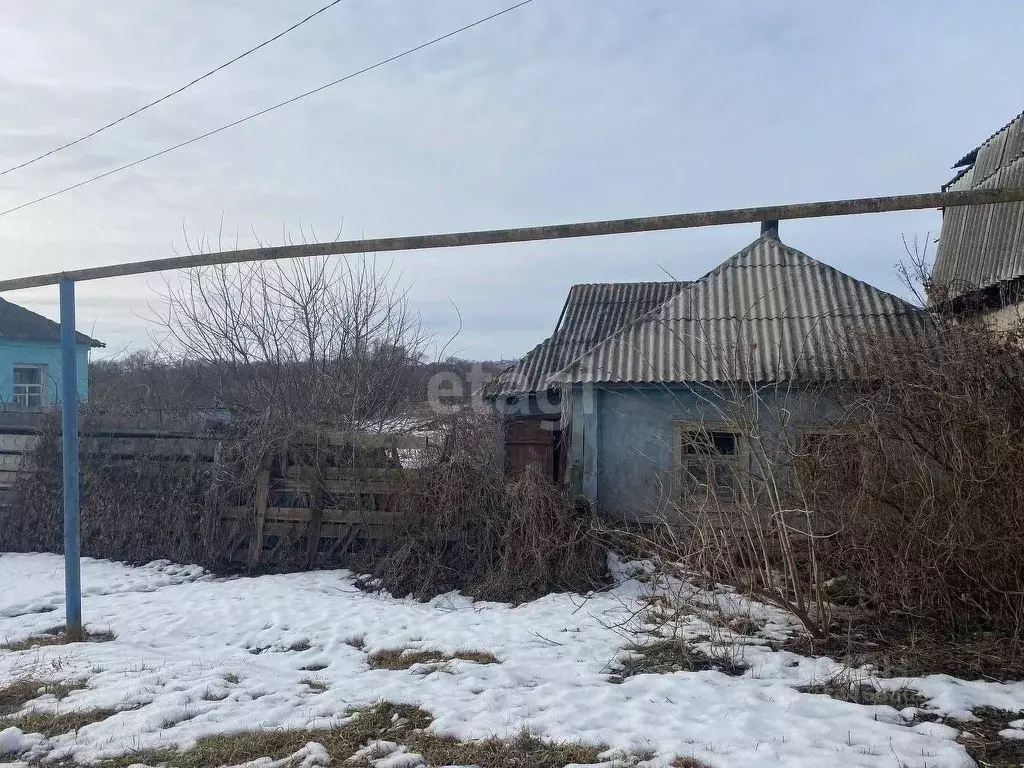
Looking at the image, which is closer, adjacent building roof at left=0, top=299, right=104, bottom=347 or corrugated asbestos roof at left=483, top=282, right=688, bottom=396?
corrugated asbestos roof at left=483, top=282, right=688, bottom=396

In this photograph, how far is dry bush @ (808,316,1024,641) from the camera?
5547 millimetres

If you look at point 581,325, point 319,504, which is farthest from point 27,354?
point 319,504

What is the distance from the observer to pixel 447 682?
5.38 m

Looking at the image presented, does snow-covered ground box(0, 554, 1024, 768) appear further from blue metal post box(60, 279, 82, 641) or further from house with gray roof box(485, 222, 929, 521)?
house with gray roof box(485, 222, 929, 521)

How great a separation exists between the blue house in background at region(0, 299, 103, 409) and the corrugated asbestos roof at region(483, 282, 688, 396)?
56.6 ft

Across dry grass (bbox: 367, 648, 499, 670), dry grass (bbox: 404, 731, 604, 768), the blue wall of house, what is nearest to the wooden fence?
the blue wall of house

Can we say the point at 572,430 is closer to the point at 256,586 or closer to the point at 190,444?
the point at 256,586

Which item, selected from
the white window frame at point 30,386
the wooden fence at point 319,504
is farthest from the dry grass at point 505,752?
the white window frame at point 30,386

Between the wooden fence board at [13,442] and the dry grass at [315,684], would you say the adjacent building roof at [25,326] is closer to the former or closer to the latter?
the wooden fence board at [13,442]

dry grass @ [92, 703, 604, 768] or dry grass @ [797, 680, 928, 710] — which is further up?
dry grass @ [92, 703, 604, 768]

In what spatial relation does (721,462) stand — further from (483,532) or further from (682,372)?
(483,532)

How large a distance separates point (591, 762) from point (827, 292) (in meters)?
8.40

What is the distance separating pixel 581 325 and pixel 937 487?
984 cm

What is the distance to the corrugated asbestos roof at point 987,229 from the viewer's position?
8625 mm
